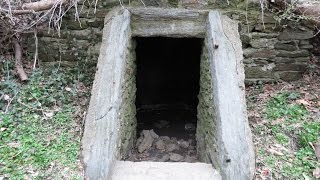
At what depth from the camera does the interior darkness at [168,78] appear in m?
6.84

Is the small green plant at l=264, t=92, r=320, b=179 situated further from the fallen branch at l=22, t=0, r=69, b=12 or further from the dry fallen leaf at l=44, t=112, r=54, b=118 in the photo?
the fallen branch at l=22, t=0, r=69, b=12

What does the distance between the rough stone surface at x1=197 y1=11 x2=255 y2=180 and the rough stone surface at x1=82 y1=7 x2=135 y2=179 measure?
97cm

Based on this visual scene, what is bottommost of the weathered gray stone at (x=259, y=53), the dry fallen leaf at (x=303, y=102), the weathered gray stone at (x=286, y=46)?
the dry fallen leaf at (x=303, y=102)

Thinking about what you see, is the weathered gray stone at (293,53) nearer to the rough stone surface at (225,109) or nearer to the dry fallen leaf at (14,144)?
the rough stone surface at (225,109)

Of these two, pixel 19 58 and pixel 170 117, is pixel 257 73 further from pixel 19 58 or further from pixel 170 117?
pixel 19 58

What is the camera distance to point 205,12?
4.65 metres

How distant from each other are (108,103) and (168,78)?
3.63 meters

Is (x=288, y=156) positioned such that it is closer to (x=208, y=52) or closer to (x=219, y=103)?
(x=219, y=103)

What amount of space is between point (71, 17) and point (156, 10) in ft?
3.81

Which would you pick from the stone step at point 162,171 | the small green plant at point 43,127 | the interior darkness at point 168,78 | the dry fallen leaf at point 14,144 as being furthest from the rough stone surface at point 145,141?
the dry fallen leaf at point 14,144

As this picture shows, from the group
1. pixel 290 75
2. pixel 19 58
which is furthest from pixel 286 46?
pixel 19 58

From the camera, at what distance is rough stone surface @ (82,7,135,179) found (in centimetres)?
333

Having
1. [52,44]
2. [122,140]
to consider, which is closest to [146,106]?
[52,44]

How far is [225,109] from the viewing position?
3668mm
